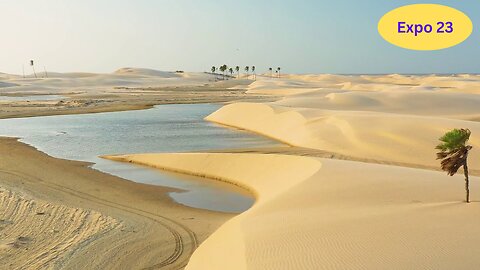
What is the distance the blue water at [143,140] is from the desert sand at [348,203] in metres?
1.31

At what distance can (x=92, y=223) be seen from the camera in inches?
582

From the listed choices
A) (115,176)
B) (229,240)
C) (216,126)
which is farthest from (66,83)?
(229,240)

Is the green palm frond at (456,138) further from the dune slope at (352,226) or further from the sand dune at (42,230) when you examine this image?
the sand dune at (42,230)

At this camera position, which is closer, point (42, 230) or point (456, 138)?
point (456, 138)

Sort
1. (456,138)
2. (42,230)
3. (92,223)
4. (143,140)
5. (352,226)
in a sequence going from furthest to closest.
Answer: (143,140) < (92,223) < (42,230) < (456,138) < (352,226)

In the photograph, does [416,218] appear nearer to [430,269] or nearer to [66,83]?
[430,269]

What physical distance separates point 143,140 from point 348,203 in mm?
22224

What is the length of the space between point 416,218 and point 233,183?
10877 mm

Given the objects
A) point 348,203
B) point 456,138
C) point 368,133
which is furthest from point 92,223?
point 368,133

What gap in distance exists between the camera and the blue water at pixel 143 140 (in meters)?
20.2

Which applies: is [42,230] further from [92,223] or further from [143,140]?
[143,140]

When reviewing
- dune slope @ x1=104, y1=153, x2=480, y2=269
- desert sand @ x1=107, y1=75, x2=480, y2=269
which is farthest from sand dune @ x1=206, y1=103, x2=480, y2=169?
dune slope @ x1=104, y1=153, x2=480, y2=269

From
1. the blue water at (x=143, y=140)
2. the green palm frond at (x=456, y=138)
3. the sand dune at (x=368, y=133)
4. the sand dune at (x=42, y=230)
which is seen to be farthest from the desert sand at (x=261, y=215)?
the green palm frond at (x=456, y=138)

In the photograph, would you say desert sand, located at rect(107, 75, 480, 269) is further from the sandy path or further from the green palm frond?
the green palm frond
